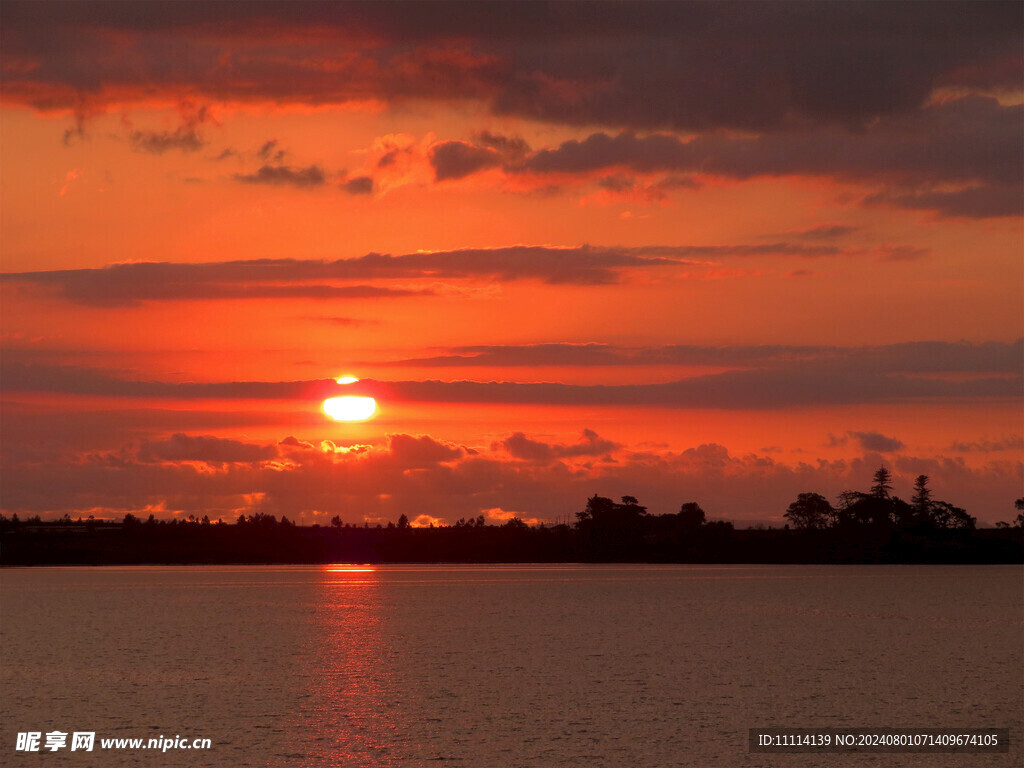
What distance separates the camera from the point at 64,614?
128375mm

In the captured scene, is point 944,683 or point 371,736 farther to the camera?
point 944,683

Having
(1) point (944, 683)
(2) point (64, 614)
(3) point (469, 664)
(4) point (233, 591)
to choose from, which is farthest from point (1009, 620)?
(4) point (233, 591)

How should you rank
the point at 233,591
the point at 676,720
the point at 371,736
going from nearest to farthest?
the point at 371,736 → the point at 676,720 → the point at 233,591

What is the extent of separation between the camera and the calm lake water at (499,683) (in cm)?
4494

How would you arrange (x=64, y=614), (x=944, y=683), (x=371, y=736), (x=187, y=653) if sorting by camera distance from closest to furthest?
(x=371, y=736), (x=944, y=683), (x=187, y=653), (x=64, y=614)

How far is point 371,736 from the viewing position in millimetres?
47000

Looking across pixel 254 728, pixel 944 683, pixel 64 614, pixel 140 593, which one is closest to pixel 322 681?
pixel 254 728

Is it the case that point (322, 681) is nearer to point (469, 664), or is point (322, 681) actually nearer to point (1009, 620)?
point (469, 664)

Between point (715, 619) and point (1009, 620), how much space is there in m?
29.8

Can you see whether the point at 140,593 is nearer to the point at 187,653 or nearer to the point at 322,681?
the point at 187,653

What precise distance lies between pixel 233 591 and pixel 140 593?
55.6 ft

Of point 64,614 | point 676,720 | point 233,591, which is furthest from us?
point 233,591

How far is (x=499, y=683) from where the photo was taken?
2479 inches

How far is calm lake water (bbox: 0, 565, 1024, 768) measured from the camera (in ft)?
147
